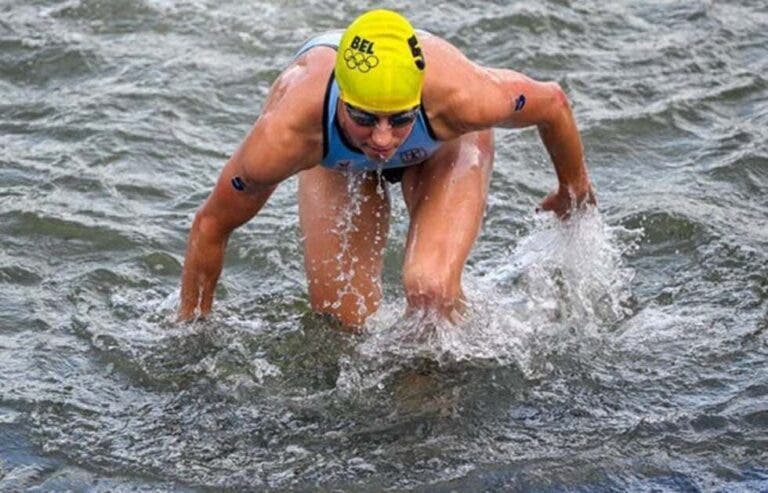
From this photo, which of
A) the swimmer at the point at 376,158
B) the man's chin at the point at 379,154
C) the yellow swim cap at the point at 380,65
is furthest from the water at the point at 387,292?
the yellow swim cap at the point at 380,65

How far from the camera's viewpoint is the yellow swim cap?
7066mm

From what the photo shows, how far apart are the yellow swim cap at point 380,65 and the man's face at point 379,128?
Result: 39 millimetres

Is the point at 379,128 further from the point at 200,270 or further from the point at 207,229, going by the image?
the point at 200,270

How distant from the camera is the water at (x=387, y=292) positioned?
7693 millimetres

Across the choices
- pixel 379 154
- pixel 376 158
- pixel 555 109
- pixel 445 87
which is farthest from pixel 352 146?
pixel 555 109

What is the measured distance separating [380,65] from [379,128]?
29 centimetres

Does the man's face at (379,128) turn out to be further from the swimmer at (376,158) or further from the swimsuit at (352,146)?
the swimsuit at (352,146)

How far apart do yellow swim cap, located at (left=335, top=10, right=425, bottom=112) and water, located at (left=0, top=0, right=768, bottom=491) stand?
1.46m

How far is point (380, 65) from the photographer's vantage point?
279 inches

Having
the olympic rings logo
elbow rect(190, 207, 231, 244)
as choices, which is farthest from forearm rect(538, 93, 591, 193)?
elbow rect(190, 207, 231, 244)

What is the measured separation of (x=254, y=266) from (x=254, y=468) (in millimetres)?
2642

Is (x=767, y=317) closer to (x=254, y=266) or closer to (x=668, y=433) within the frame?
(x=668, y=433)

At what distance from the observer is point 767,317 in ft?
29.3

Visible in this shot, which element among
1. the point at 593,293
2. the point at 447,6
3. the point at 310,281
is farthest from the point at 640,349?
the point at 447,6
